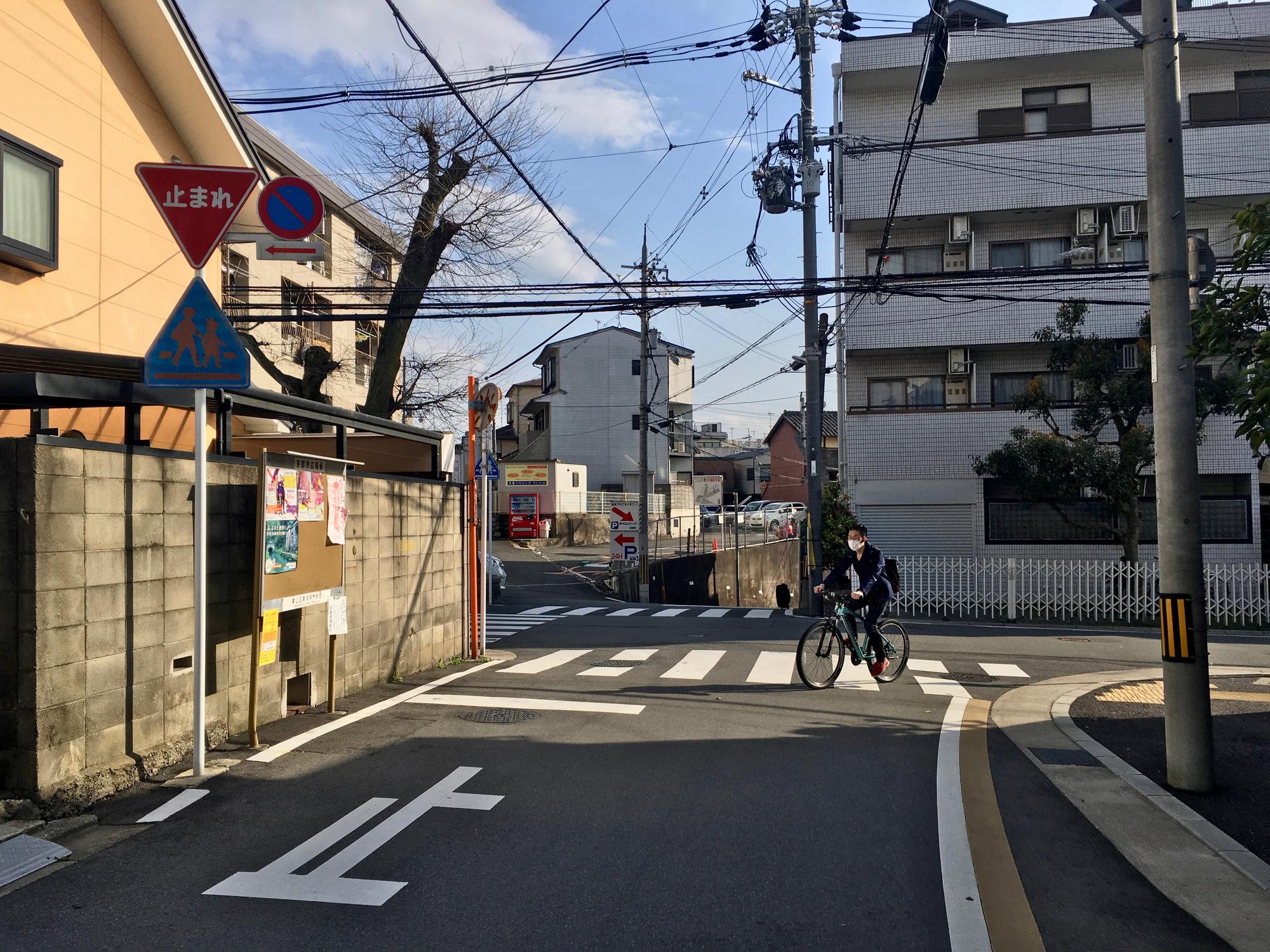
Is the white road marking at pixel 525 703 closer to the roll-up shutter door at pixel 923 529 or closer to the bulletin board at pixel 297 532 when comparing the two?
the bulletin board at pixel 297 532

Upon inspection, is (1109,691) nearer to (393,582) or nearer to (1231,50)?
(393,582)

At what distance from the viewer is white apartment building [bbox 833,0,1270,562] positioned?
21.5m

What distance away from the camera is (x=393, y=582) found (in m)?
9.36

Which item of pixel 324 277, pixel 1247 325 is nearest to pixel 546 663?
pixel 1247 325

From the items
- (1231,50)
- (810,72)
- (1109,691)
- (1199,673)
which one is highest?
(1231,50)

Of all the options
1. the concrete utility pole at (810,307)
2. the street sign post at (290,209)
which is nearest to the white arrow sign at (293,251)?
the street sign post at (290,209)

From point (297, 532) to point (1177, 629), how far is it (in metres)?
6.29

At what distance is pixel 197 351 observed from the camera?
19.1 feet

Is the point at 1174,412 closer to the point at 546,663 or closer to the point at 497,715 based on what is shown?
the point at 497,715

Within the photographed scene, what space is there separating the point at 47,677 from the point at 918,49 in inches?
894

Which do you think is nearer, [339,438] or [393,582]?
[339,438]

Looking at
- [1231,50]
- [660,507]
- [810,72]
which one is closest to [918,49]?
[810,72]

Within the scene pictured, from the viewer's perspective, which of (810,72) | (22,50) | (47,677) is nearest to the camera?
(47,677)

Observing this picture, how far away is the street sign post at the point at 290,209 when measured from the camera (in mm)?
9062
